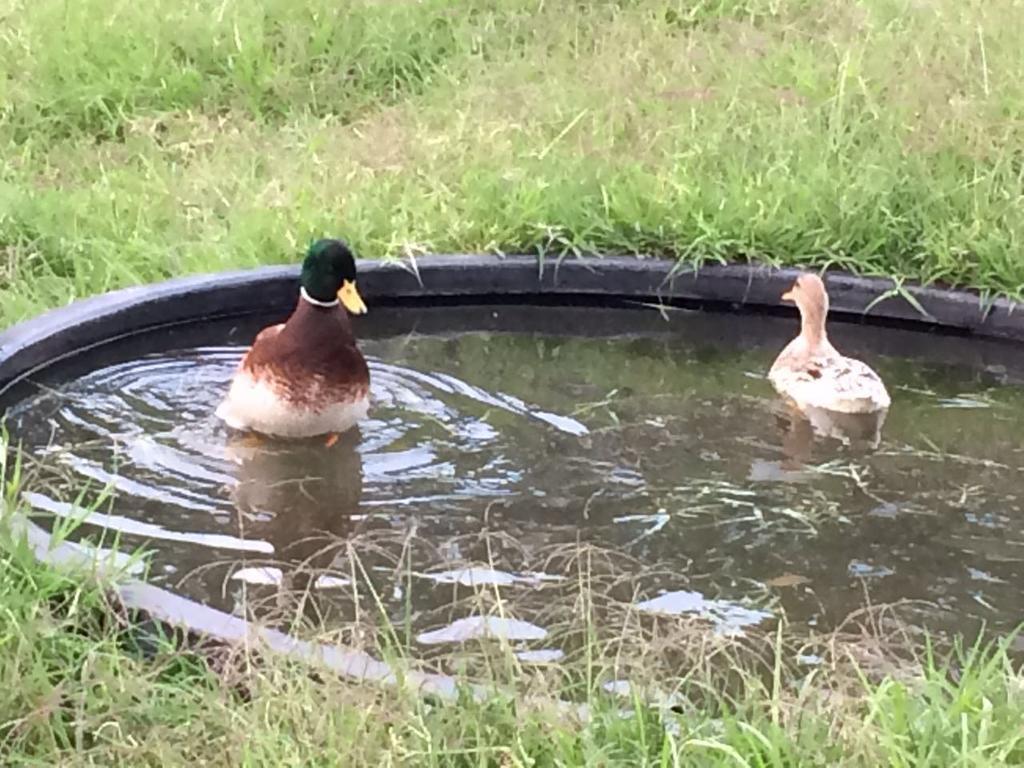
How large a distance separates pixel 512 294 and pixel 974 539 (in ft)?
7.08

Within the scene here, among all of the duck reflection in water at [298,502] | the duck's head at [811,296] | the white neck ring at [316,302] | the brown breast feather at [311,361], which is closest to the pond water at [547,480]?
the duck reflection in water at [298,502]

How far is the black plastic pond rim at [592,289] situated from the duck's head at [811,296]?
0.97 ft

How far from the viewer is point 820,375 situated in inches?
189

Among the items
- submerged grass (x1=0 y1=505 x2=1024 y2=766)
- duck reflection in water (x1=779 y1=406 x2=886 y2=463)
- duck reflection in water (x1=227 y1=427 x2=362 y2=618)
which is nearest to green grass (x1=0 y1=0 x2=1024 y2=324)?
duck reflection in water (x1=779 y1=406 x2=886 y2=463)

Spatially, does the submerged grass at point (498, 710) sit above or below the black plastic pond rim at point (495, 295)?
above

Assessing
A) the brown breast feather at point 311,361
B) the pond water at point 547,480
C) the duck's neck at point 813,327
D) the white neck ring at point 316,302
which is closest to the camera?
the pond water at point 547,480

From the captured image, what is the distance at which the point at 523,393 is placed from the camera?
190 inches

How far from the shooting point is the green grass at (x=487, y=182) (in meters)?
2.55

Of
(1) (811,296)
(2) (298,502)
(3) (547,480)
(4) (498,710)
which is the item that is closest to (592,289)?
(1) (811,296)

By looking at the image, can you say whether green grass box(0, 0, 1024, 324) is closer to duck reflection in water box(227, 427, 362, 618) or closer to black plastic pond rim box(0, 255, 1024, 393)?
black plastic pond rim box(0, 255, 1024, 393)

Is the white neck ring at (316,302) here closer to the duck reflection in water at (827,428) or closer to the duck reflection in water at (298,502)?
the duck reflection in water at (298,502)

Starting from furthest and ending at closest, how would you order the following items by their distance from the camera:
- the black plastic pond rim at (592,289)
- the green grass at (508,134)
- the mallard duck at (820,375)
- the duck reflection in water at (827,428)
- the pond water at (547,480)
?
the green grass at (508,134)
the black plastic pond rim at (592,289)
the mallard duck at (820,375)
the duck reflection in water at (827,428)
the pond water at (547,480)

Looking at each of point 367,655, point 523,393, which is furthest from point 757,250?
point 367,655

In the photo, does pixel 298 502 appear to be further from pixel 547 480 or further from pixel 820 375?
pixel 820 375
